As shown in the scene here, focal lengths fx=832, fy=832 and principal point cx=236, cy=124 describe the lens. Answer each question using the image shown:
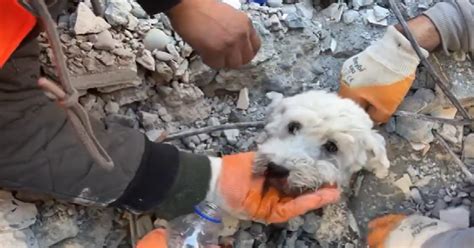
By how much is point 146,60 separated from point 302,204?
450 millimetres

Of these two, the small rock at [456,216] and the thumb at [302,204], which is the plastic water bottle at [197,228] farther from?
the small rock at [456,216]

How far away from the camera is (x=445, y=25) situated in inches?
70.5

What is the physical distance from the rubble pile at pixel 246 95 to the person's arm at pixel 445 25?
0.07m

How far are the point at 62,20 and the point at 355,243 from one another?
2.50 feet

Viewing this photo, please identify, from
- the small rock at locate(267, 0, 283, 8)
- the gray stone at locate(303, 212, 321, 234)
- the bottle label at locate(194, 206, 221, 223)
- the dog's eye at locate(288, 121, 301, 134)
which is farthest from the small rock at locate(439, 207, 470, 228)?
the small rock at locate(267, 0, 283, 8)

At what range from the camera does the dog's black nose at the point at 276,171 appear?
5.03 ft

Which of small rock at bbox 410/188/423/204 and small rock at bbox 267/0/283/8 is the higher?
small rock at bbox 267/0/283/8

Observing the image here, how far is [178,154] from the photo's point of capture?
159 cm

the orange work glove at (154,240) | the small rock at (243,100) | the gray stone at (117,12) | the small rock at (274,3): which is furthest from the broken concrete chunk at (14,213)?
the small rock at (274,3)

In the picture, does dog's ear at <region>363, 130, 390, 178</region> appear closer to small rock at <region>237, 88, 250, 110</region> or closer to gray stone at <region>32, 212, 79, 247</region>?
small rock at <region>237, 88, 250, 110</region>

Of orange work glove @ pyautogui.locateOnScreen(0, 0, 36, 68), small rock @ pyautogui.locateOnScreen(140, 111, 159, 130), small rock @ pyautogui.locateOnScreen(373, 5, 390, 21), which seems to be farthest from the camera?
small rock @ pyautogui.locateOnScreen(373, 5, 390, 21)

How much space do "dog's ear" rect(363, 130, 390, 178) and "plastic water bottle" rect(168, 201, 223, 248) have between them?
12.2 inches

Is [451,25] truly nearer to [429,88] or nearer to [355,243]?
[429,88]

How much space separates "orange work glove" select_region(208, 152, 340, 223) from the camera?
1559 mm
